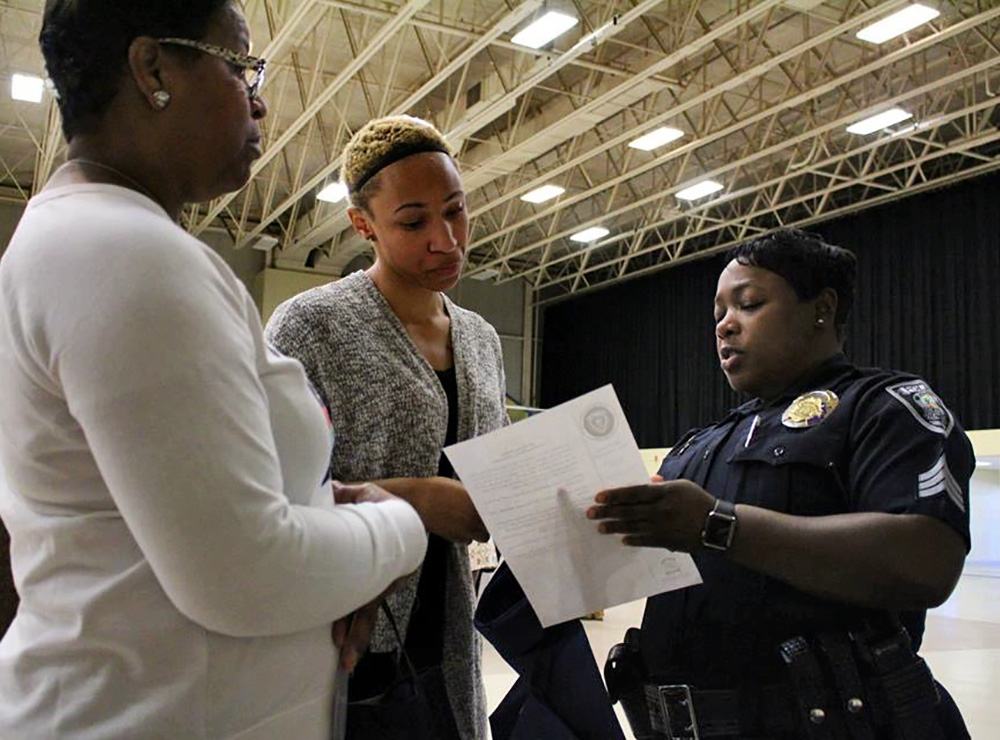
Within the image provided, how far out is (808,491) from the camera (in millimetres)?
1737

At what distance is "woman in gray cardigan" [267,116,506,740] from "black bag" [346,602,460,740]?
0.02 m

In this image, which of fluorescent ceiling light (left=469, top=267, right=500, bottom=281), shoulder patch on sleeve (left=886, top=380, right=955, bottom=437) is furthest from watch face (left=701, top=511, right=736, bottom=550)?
fluorescent ceiling light (left=469, top=267, right=500, bottom=281)

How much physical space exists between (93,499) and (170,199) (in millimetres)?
A: 329

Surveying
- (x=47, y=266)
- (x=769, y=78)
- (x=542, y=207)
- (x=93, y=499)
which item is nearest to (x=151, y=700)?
(x=93, y=499)

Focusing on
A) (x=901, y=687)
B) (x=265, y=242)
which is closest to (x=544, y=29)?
(x=265, y=242)

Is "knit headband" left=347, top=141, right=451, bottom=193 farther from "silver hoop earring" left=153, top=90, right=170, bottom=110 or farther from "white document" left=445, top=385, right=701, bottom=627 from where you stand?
"silver hoop earring" left=153, top=90, right=170, bottom=110

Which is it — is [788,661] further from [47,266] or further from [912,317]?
[912,317]

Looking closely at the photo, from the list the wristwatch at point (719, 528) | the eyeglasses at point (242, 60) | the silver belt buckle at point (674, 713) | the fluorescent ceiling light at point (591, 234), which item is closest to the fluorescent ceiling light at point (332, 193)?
the fluorescent ceiling light at point (591, 234)

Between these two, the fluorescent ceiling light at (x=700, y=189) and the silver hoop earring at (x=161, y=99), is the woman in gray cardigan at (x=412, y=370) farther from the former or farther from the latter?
the fluorescent ceiling light at (x=700, y=189)

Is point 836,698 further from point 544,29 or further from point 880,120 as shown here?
point 880,120

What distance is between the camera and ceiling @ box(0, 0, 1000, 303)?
10352mm

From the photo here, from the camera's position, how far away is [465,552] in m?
1.53

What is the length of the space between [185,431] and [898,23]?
10226 millimetres

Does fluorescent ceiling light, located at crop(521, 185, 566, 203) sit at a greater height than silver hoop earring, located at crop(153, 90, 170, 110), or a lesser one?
greater
